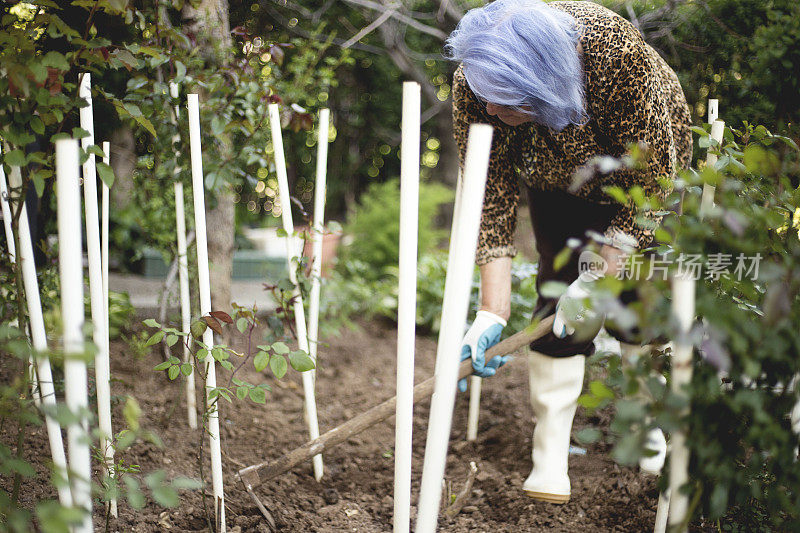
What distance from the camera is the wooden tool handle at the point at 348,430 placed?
5.76 feet

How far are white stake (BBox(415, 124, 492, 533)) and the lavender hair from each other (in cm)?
62

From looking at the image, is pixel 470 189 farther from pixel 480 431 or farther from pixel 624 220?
pixel 480 431

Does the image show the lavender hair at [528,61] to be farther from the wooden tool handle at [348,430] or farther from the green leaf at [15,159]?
the green leaf at [15,159]

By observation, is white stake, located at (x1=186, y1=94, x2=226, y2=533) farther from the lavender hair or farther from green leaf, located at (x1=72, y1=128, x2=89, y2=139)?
the lavender hair

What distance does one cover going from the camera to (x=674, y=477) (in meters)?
1.00

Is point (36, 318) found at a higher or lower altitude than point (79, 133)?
lower

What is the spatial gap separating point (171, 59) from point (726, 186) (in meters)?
1.65

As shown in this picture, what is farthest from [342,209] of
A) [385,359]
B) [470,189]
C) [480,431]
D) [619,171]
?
[470,189]

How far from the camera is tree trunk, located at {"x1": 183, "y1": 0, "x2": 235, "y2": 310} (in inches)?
91.4

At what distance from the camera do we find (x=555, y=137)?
1882 millimetres

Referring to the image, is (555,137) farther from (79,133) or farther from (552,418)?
(79,133)

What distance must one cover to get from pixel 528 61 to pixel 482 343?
0.85m

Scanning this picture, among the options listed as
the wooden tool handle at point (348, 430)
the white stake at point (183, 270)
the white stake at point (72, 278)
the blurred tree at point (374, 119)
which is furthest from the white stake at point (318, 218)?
the blurred tree at point (374, 119)

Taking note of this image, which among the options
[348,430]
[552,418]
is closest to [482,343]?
[552,418]
